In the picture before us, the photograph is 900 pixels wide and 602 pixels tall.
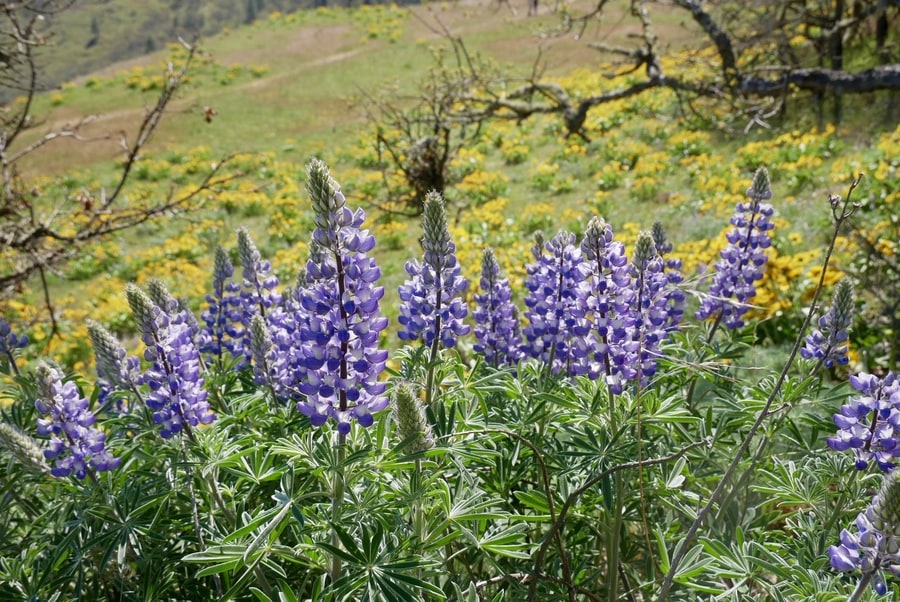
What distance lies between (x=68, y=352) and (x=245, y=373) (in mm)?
7162

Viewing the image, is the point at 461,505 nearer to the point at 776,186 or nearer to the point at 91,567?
the point at 91,567

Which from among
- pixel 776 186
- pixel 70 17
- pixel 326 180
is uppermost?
pixel 70 17

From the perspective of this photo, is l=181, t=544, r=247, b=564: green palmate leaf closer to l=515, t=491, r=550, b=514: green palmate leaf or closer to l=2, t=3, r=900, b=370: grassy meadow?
l=515, t=491, r=550, b=514: green palmate leaf

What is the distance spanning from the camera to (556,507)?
87.0 inches

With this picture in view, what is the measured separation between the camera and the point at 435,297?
2604 mm

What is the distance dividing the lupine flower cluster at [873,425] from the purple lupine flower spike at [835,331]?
1.53ft

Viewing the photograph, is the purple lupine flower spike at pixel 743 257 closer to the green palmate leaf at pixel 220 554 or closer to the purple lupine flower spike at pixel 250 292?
the purple lupine flower spike at pixel 250 292

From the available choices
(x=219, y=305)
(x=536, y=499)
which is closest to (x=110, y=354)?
(x=219, y=305)

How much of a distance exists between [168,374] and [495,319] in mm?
1640

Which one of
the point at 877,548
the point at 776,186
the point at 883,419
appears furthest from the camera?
the point at 776,186

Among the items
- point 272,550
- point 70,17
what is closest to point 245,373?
point 272,550

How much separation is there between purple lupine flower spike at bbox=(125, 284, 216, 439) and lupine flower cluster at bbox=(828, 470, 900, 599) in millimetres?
2043

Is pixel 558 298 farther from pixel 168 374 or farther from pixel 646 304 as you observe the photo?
pixel 168 374

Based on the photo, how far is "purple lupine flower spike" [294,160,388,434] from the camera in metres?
1.79
